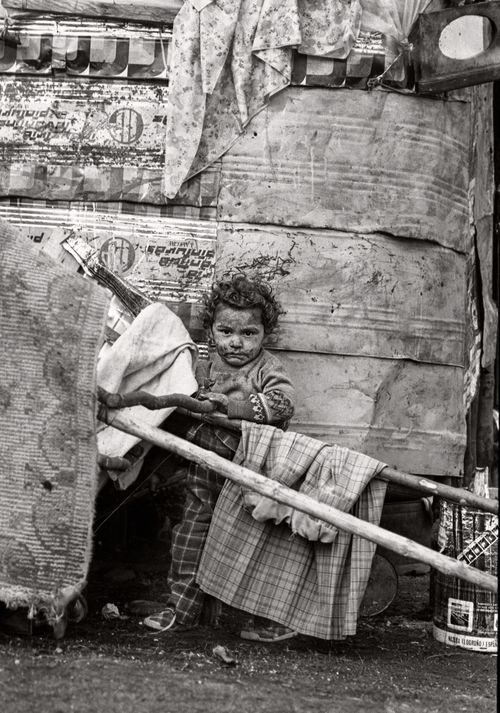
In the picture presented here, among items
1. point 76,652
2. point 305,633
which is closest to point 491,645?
point 305,633

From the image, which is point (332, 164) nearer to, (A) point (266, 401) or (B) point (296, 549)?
(A) point (266, 401)

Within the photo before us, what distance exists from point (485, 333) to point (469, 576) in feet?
9.08

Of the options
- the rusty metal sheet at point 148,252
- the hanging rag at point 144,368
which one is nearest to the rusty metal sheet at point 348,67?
the rusty metal sheet at point 148,252

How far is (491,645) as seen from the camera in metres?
3.67

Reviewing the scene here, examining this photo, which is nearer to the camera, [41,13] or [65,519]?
[65,519]

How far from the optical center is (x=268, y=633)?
357 cm

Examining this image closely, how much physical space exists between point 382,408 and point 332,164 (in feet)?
4.05

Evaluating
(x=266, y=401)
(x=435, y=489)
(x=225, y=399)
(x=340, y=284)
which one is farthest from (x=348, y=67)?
(x=435, y=489)

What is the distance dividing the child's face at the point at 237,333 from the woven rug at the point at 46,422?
3.45 ft

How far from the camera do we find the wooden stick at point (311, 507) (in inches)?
111

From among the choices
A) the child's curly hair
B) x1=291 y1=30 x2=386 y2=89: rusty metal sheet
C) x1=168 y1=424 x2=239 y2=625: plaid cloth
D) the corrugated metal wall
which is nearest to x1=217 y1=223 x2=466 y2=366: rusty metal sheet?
the corrugated metal wall

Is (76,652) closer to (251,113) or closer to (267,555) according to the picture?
(267,555)

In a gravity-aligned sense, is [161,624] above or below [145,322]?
below

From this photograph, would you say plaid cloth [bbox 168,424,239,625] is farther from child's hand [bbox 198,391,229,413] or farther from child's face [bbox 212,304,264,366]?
child's face [bbox 212,304,264,366]
